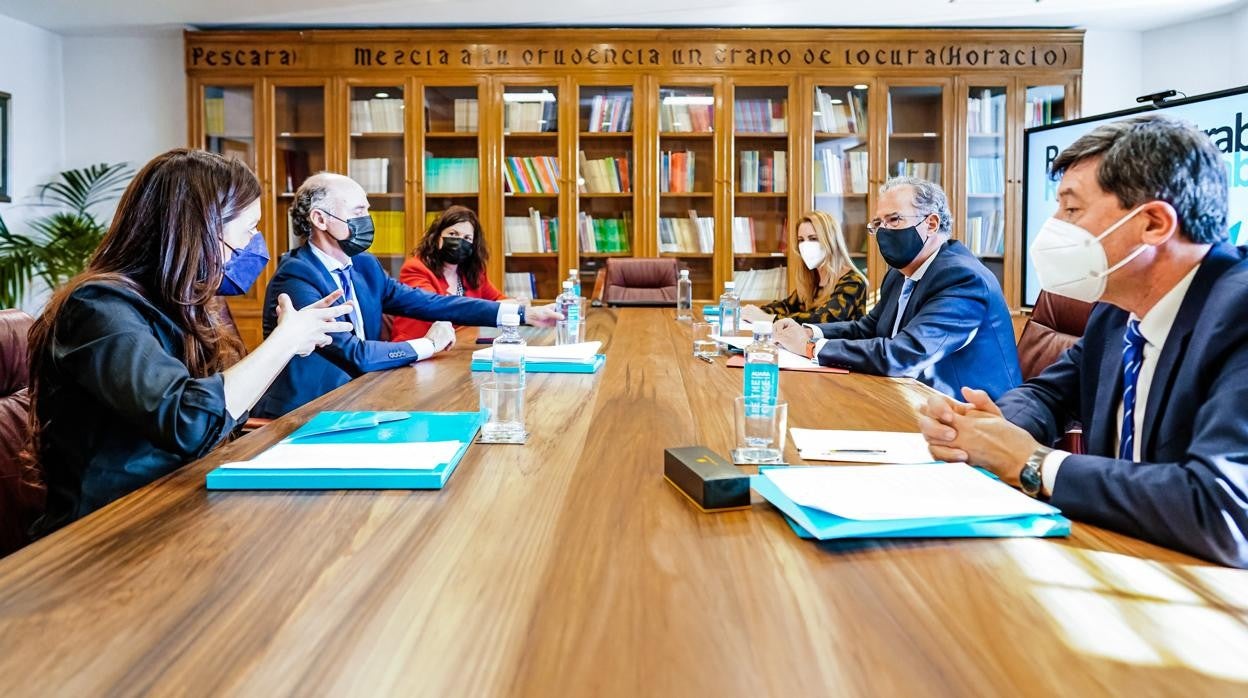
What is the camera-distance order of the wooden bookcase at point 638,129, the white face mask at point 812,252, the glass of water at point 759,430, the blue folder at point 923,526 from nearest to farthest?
the blue folder at point 923,526
the glass of water at point 759,430
the white face mask at point 812,252
the wooden bookcase at point 638,129

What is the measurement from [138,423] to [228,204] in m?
0.46

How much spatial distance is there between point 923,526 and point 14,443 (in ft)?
5.09

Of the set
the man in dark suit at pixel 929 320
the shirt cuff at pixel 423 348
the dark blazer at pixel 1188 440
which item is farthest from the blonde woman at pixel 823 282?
the dark blazer at pixel 1188 440

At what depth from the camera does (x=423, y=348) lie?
7.86 feet

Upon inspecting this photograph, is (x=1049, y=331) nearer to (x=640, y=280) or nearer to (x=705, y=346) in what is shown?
(x=705, y=346)

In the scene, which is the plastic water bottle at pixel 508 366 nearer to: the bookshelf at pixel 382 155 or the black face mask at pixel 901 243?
the black face mask at pixel 901 243

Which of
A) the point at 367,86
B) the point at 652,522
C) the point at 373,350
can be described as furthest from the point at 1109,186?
the point at 367,86

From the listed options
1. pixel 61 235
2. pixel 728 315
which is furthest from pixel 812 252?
pixel 61 235

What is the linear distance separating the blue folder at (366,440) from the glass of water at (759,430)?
41cm

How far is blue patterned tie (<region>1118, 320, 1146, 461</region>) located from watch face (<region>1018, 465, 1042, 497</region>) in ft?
1.18

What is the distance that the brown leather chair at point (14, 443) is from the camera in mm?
1464

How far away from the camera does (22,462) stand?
1476 millimetres

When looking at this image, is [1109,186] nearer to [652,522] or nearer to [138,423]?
[652,522]

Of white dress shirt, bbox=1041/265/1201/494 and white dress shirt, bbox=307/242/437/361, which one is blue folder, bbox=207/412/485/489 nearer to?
white dress shirt, bbox=307/242/437/361
